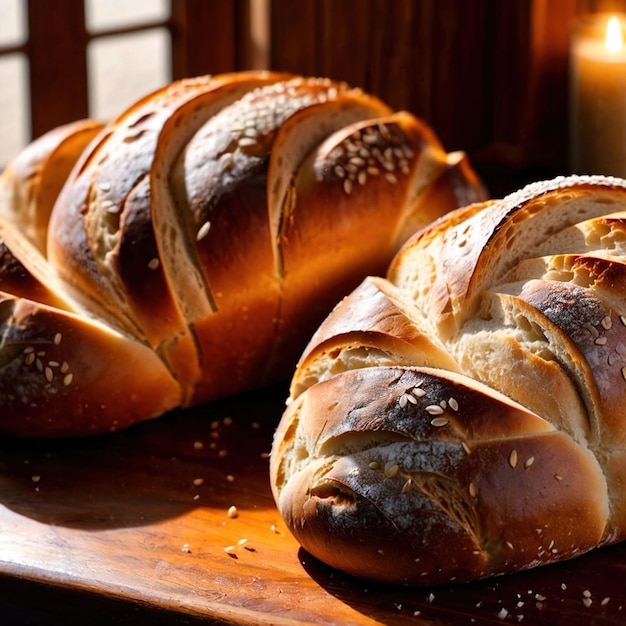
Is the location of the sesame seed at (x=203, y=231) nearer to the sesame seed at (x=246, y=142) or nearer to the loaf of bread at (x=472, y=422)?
the sesame seed at (x=246, y=142)

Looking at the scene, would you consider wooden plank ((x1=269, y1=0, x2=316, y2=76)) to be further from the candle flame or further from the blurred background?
the candle flame

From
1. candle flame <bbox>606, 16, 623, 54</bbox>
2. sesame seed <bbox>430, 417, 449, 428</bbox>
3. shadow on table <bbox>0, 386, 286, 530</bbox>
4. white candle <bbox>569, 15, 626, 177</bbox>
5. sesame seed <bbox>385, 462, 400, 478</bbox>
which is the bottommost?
shadow on table <bbox>0, 386, 286, 530</bbox>

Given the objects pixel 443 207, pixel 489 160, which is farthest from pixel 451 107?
pixel 443 207

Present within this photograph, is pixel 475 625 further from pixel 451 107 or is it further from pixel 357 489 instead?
pixel 451 107

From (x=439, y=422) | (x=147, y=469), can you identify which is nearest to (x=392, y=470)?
(x=439, y=422)

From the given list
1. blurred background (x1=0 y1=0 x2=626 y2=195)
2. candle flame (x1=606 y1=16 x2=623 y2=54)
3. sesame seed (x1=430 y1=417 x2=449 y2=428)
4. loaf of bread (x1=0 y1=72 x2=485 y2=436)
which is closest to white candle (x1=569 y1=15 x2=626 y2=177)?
candle flame (x1=606 y1=16 x2=623 y2=54)

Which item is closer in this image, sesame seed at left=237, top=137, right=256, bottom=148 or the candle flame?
sesame seed at left=237, top=137, right=256, bottom=148

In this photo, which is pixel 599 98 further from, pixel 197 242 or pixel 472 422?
pixel 472 422
